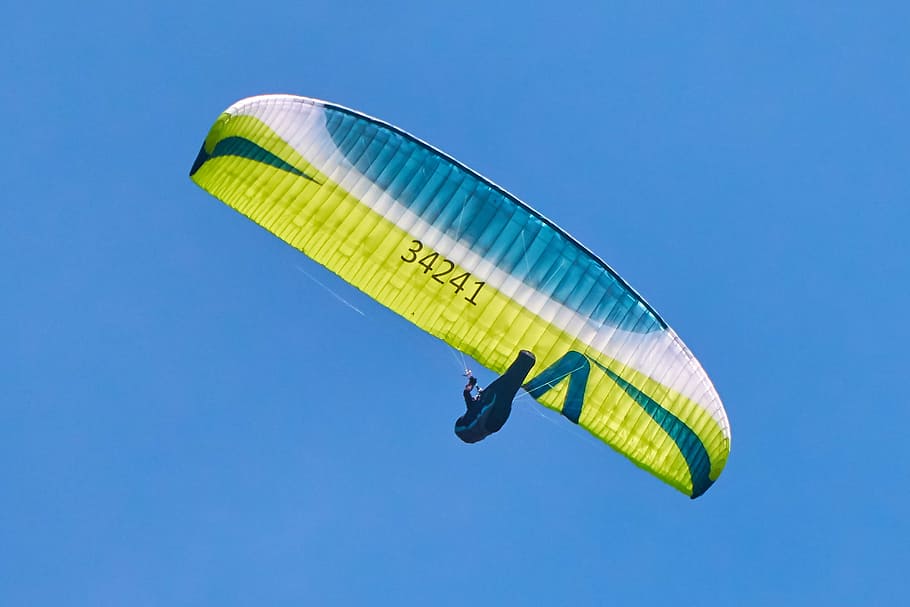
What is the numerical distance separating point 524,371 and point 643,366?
300cm

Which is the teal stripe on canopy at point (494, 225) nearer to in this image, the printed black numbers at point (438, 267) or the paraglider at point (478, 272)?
the paraglider at point (478, 272)

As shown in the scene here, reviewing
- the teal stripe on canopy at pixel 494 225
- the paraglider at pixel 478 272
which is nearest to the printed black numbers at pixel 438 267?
the paraglider at pixel 478 272

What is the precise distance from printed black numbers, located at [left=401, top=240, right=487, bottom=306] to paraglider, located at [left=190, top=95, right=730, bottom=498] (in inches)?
0.9

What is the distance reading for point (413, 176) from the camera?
25.3 meters

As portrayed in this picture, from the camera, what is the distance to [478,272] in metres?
25.4

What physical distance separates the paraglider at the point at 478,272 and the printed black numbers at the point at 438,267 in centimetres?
2

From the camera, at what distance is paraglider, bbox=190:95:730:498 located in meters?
25.2

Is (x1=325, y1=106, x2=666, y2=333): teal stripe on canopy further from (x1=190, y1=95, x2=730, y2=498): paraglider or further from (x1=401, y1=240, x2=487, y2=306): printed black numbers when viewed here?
(x1=401, y1=240, x2=487, y2=306): printed black numbers

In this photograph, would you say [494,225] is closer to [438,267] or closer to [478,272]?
[478,272]

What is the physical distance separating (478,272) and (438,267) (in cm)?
91

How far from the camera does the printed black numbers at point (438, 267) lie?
25.4m

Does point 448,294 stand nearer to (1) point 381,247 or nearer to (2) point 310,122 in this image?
(1) point 381,247

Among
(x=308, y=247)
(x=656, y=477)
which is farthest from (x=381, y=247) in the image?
(x=656, y=477)

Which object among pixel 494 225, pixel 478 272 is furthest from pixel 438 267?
pixel 494 225
